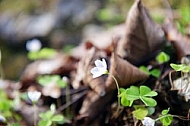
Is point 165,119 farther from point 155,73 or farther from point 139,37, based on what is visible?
point 139,37

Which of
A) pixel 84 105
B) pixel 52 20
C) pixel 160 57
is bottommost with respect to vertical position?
pixel 52 20

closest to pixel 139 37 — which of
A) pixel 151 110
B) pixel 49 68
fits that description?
pixel 151 110

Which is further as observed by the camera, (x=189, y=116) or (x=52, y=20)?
(x=52, y=20)

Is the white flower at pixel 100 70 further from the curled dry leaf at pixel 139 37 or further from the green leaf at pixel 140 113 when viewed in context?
the curled dry leaf at pixel 139 37

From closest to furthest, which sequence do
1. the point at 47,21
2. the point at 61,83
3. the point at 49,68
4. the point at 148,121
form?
the point at 148,121 → the point at 61,83 → the point at 49,68 → the point at 47,21

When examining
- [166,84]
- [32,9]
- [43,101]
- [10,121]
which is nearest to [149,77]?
[166,84]

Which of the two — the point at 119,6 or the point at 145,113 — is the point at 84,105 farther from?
the point at 119,6

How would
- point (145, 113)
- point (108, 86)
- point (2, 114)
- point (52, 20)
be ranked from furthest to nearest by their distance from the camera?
point (52, 20), point (2, 114), point (108, 86), point (145, 113)
